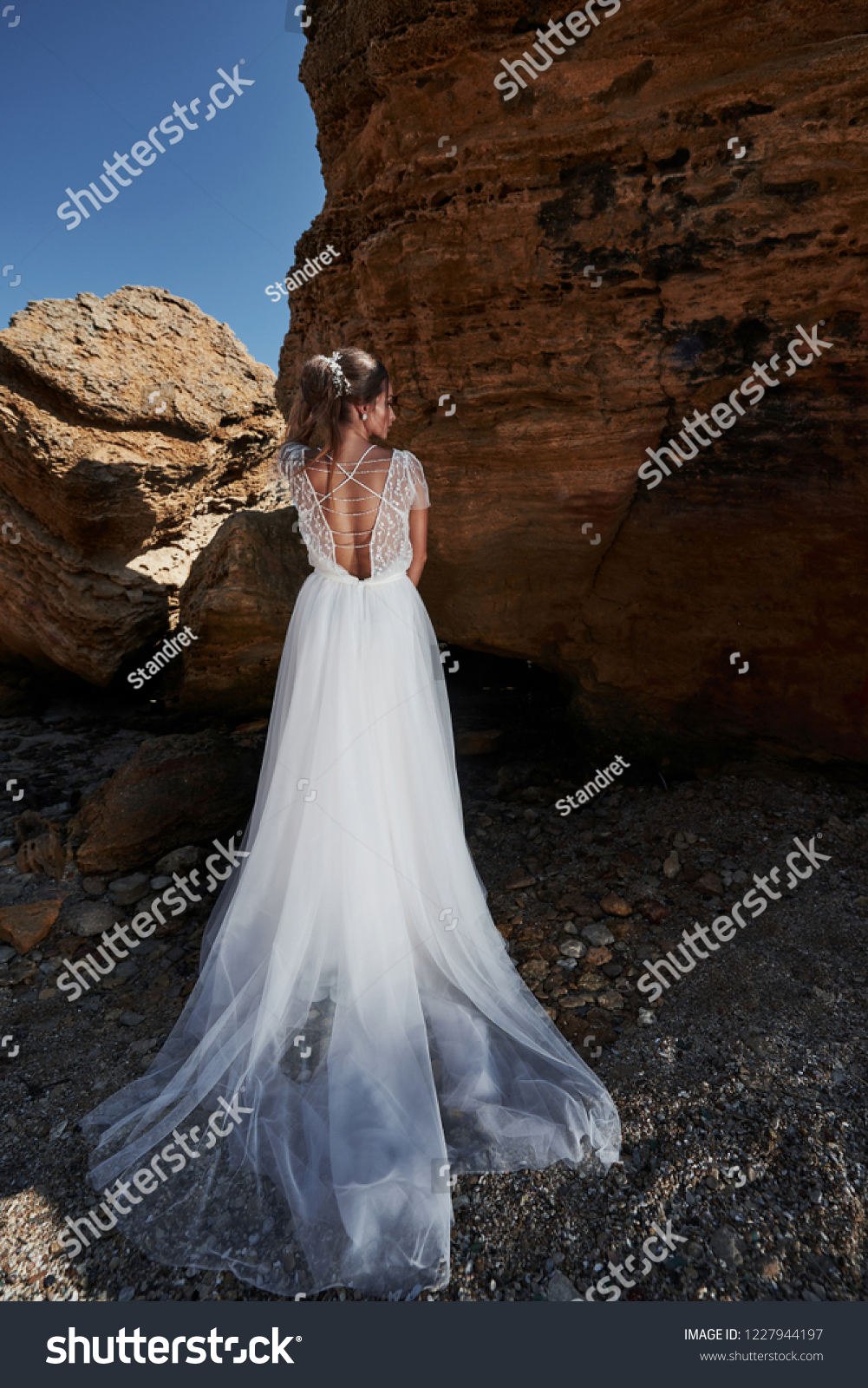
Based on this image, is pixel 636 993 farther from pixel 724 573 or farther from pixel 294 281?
pixel 294 281

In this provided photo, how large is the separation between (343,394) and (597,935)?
2626mm

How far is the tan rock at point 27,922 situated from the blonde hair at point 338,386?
279 cm

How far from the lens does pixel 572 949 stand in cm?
305

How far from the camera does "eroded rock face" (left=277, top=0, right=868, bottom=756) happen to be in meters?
2.70

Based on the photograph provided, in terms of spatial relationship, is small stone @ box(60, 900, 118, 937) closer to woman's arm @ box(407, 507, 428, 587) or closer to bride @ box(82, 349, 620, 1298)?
bride @ box(82, 349, 620, 1298)

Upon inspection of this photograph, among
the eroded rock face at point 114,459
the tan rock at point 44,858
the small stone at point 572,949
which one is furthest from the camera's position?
the eroded rock face at point 114,459

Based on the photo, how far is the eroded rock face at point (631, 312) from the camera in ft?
8.87

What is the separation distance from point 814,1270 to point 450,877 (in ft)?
5.32

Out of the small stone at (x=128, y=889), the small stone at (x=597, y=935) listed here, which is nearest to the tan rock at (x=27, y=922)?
the small stone at (x=128, y=889)

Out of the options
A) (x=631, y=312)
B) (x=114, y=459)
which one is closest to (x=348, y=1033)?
(x=631, y=312)

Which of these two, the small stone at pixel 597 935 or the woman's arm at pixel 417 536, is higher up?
the woman's arm at pixel 417 536

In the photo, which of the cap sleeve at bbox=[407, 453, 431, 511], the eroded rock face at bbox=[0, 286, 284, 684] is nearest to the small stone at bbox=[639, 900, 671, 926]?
the cap sleeve at bbox=[407, 453, 431, 511]

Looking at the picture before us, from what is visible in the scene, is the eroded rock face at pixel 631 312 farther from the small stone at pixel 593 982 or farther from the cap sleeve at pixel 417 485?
the small stone at pixel 593 982

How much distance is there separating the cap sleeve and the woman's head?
0.69ft
